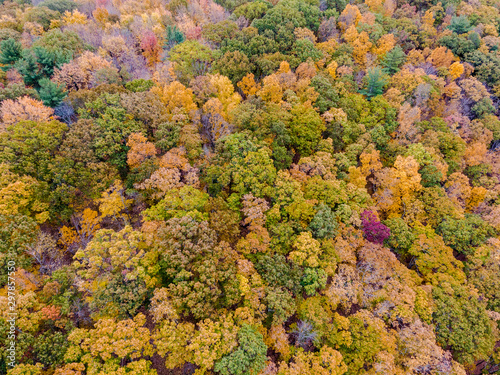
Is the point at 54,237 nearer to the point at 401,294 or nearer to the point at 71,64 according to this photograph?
the point at 71,64

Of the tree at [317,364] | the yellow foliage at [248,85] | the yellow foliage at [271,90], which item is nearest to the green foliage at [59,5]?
the yellow foliage at [248,85]

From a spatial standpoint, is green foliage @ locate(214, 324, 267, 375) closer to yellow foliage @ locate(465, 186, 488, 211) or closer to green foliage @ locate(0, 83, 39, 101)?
green foliage @ locate(0, 83, 39, 101)

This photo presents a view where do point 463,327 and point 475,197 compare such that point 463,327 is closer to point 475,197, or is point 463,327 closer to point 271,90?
point 475,197

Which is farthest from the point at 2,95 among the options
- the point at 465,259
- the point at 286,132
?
the point at 465,259

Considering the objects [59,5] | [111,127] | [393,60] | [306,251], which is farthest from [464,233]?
[59,5]

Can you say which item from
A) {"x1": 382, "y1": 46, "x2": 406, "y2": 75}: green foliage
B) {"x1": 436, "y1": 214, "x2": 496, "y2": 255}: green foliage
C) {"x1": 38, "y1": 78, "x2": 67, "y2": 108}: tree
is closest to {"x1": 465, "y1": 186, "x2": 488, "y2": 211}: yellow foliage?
{"x1": 436, "y1": 214, "x2": 496, "y2": 255}: green foliage
